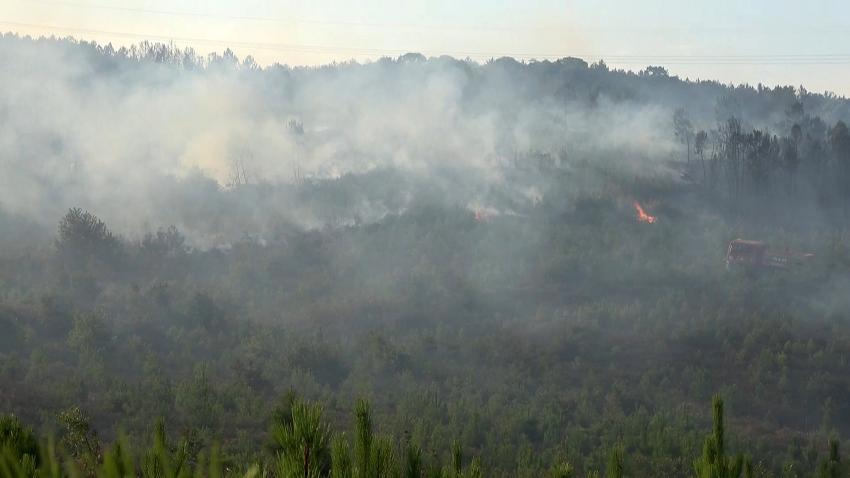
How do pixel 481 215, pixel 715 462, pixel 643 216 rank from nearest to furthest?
pixel 715 462, pixel 481 215, pixel 643 216

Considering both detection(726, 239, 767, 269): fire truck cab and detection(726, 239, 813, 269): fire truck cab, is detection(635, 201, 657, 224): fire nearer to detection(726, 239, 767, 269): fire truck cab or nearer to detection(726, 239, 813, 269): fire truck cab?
detection(726, 239, 767, 269): fire truck cab

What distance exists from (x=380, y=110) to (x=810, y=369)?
5673 cm

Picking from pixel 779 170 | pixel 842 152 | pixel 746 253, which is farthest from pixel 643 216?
pixel 842 152

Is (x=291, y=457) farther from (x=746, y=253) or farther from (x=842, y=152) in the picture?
(x=842, y=152)

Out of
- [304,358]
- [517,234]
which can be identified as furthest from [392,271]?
[304,358]

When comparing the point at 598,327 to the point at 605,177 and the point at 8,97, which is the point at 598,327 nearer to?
the point at 605,177

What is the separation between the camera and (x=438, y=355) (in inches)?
1528

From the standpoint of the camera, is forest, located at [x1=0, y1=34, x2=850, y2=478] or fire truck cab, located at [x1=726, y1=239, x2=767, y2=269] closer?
forest, located at [x1=0, y1=34, x2=850, y2=478]

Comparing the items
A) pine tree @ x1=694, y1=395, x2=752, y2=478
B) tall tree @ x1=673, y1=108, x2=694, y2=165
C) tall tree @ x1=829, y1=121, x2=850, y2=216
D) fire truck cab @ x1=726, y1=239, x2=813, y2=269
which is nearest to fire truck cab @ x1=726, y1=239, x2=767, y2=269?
fire truck cab @ x1=726, y1=239, x2=813, y2=269

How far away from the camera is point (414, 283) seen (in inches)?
1953

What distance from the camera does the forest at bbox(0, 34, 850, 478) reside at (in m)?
25.5

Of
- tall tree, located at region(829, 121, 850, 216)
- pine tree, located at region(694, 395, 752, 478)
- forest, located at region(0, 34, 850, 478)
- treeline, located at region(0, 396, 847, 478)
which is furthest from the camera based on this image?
tall tree, located at region(829, 121, 850, 216)

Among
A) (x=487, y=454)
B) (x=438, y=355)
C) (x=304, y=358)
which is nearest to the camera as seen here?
(x=487, y=454)

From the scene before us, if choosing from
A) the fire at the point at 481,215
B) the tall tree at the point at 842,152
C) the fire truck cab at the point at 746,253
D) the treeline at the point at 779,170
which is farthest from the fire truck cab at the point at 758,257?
the tall tree at the point at 842,152
